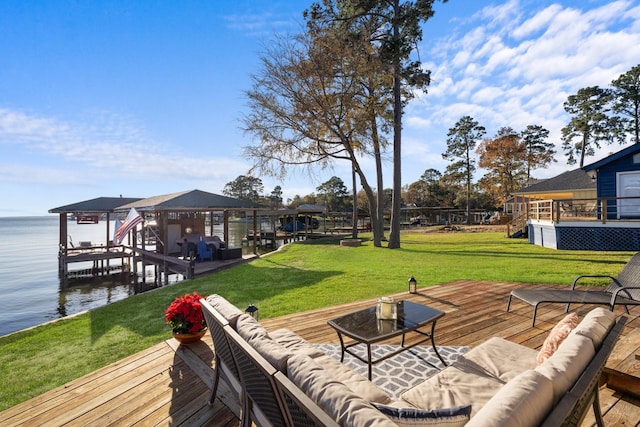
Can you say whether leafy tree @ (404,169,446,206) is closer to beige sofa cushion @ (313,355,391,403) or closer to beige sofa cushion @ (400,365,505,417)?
beige sofa cushion @ (400,365,505,417)

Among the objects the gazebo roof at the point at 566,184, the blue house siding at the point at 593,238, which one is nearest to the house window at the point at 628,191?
the blue house siding at the point at 593,238

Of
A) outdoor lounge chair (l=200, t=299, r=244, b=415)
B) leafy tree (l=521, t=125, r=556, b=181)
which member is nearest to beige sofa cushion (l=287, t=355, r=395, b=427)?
outdoor lounge chair (l=200, t=299, r=244, b=415)

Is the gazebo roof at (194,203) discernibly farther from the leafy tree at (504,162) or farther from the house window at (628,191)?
the leafy tree at (504,162)

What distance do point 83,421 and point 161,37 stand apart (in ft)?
37.2

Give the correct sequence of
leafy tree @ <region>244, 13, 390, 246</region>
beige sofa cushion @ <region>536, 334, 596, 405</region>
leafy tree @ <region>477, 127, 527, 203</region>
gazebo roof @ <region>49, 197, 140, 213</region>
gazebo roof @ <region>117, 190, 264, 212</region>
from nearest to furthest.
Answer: beige sofa cushion @ <region>536, 334, 596, 405</region>
gazebo roof @ <region>117, 190, 264, 212</region>
leafy tree @ <region>244, 13, 390, 246</region>
gazebo roof @ <region>49, 197, 140, 213</region>
leafy tree @ <region>477, 127, 527, 203</region>

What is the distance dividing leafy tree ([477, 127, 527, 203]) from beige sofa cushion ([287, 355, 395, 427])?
118ft

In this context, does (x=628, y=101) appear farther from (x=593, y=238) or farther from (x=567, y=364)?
(x=567, y=364)

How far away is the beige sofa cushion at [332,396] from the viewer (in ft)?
3.22

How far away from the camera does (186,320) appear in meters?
3.59

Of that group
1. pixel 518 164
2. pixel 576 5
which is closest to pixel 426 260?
pixel 576 5

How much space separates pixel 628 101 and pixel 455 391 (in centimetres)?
3912

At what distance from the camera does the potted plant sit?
3.55 m

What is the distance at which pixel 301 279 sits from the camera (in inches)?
342

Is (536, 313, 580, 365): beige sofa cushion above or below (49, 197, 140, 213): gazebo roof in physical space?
below
